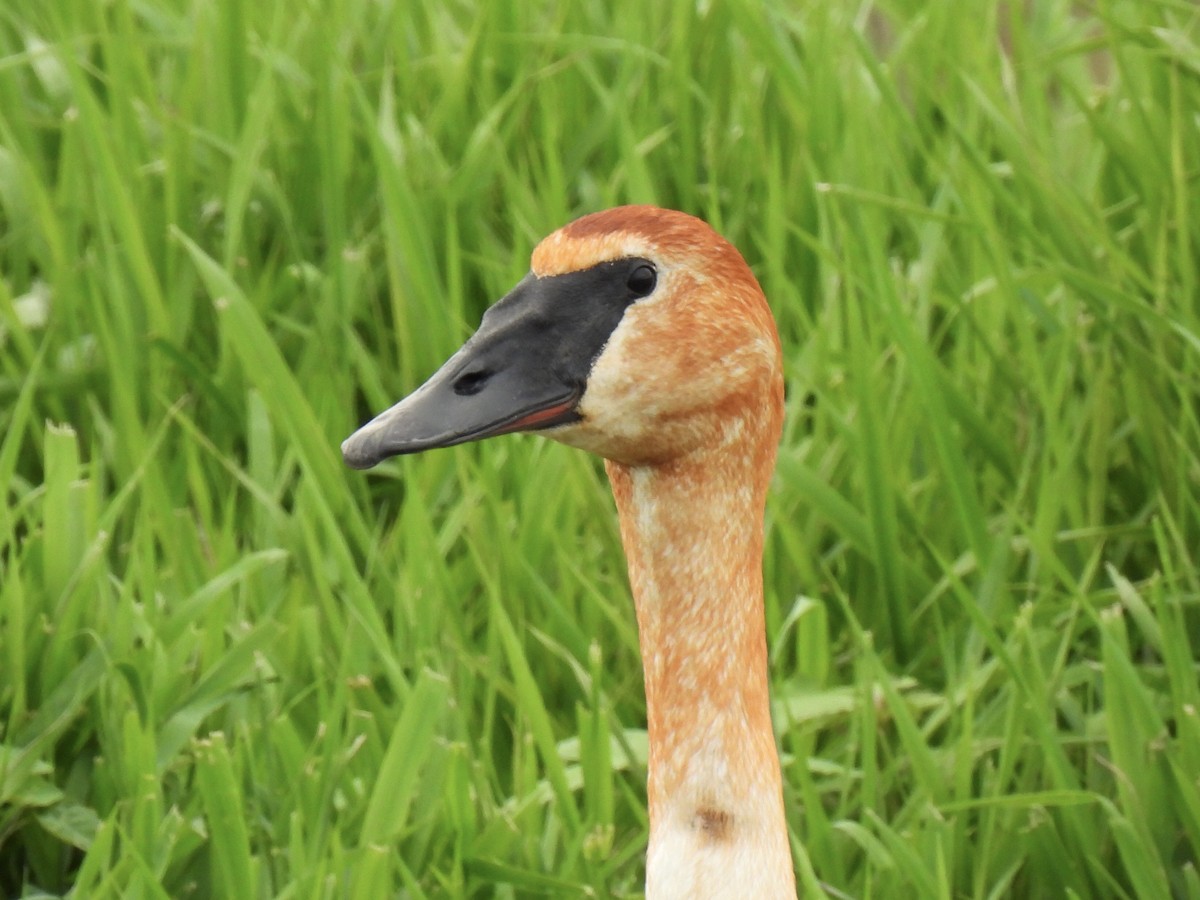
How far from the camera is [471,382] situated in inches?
64.2

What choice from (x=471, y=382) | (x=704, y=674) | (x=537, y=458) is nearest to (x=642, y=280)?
(x=471, y=382)

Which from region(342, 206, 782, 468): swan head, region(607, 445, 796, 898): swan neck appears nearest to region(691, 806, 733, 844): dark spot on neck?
region(607, 445, 796, 898): swan neck

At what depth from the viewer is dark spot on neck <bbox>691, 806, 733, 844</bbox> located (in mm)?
1658

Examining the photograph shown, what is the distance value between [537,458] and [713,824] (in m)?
1.08

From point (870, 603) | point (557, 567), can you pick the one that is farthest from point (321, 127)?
point (870, 603)

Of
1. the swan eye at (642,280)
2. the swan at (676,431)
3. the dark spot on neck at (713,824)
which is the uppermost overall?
the swan eye at (642,280)

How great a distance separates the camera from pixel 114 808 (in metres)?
2.12

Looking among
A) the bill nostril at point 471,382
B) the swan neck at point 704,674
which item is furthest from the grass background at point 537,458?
the bill nostril at point 471,382

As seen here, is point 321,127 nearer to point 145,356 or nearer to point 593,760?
point 145,356

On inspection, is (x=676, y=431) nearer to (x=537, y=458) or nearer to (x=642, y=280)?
(x=642, y=280)

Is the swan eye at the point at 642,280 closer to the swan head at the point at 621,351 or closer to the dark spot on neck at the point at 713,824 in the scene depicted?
the swan head at the point at 621,351

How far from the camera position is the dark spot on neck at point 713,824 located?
1.66 metres

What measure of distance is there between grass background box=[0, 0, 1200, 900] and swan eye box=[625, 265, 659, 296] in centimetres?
67

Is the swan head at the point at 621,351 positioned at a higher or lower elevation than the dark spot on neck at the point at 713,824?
higher
